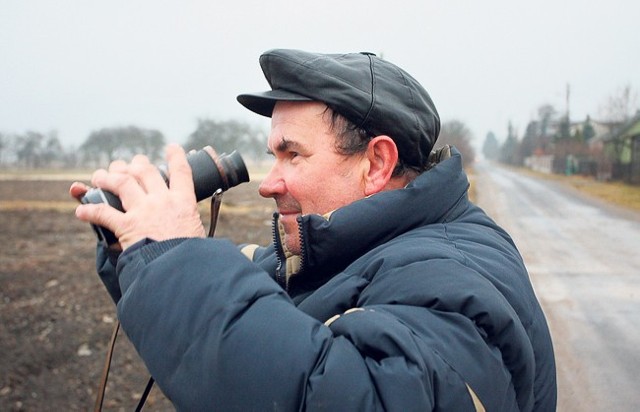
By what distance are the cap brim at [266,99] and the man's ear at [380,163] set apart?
0.22 metres

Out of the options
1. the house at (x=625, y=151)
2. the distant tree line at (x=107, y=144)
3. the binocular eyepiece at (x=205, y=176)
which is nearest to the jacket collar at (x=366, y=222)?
the binocular eyepiece at (x=205, y=176)

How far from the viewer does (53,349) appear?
5.41 metres

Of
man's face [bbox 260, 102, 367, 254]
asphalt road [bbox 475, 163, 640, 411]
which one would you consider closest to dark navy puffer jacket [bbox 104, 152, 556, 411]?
man's face [bbox 260, 102, 367, 254]

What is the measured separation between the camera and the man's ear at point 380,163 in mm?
1557

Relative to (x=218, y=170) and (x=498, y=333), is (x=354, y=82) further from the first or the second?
(x=498, y=333)

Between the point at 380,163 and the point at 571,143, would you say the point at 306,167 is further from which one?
the point at 571,143

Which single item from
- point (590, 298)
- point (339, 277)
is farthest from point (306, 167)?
point (590, 298)

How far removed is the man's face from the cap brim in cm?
2

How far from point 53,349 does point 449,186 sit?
491 centimetres

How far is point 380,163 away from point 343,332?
601mm

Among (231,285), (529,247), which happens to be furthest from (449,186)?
(529,247)

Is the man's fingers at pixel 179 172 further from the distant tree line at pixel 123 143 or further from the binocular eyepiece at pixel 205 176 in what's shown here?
the distant tree line at pixel 123 143

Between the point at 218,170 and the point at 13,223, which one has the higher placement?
the point at 218,170

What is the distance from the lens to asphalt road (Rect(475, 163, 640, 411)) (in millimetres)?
4664
